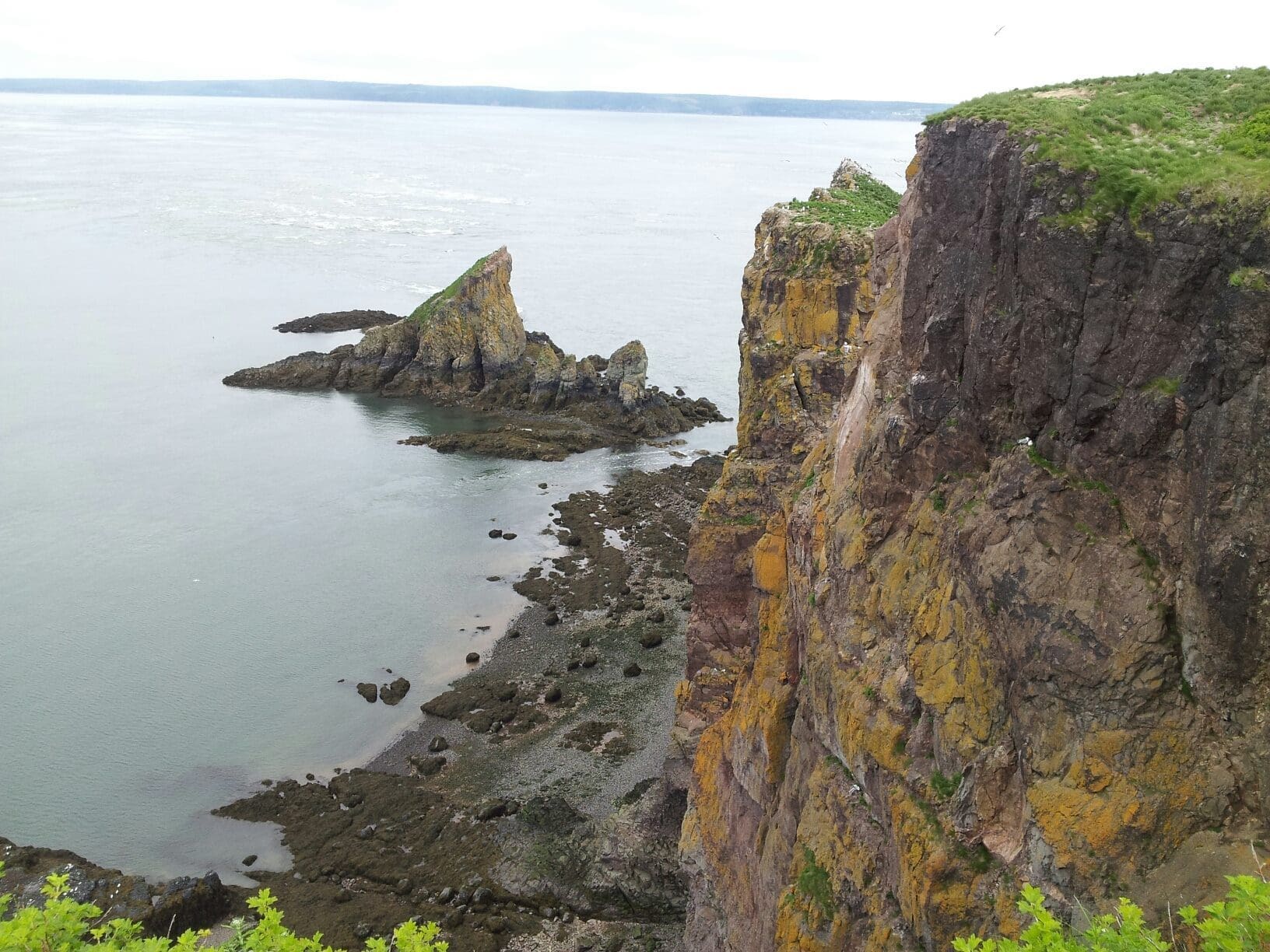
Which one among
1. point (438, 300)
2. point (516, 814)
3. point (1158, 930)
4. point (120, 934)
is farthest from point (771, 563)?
point (438, 300)

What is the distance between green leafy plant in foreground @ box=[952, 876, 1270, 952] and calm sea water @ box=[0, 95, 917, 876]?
29.4m

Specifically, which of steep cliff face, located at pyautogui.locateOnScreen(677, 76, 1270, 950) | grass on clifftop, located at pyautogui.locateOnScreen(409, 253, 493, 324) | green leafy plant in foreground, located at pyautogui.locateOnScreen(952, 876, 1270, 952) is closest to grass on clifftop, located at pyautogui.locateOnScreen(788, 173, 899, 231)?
steep cliff face, located at pyautogui.locateOnScreen(677, 76, 1270, 950)

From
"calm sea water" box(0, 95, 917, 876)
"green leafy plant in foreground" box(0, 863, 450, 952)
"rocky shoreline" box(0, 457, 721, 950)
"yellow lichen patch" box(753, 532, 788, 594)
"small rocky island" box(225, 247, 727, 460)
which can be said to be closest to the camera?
"green leafy plant in foreground" box(0, 863, 450, 952)

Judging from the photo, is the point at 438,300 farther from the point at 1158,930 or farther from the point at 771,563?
the point at 1158,930

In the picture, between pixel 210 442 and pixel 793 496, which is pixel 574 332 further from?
pixel 793 496

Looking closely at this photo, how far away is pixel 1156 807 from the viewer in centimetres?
1262

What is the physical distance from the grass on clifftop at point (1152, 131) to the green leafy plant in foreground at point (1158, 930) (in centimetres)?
825

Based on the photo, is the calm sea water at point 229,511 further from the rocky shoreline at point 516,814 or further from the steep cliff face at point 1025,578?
the steep cliff face at point 1025,578

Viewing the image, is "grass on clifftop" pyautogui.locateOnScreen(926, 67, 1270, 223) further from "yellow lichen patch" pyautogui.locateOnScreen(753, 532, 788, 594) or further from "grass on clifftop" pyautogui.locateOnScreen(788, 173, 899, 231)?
"grass on clifftop" pyautogui.locateOnScreen(788, 173, 899, 231)

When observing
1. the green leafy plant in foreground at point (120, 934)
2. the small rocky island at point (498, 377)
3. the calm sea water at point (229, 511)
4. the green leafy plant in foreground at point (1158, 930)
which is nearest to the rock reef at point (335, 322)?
the calm sea water at point (229, 511)

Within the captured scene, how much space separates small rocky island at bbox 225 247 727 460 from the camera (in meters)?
74.8

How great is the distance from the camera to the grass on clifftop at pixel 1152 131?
1336 cm

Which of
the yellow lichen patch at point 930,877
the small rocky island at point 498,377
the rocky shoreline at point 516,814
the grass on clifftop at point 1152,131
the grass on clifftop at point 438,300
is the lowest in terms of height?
the rocky shoreline at point 516,814

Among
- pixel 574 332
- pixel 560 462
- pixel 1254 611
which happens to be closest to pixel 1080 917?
pixel 1254 611
